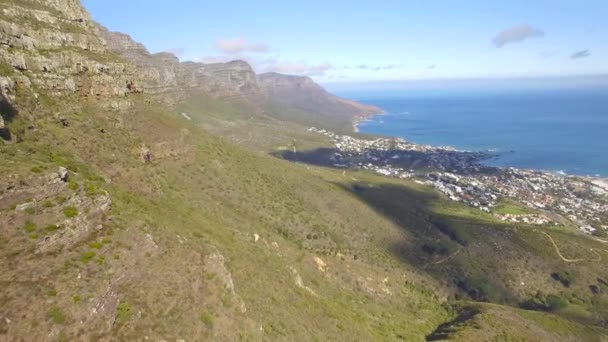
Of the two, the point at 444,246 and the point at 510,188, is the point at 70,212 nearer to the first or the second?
the point at 444,246

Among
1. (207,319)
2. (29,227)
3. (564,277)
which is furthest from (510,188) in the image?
(29,227)

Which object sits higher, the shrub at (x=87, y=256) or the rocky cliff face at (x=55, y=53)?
the rocky cliff face at (x=55, y=53)

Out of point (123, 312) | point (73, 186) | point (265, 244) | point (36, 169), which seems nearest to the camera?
point (123, 312)

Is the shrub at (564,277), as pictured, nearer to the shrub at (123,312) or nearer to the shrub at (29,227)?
the shrub at (123,312)

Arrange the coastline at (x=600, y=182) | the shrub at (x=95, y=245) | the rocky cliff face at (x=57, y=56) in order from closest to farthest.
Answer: the shrub at (x=95, y=245) < the rocky cliff face at (x=57, y=56) < the coastline at (x=600, y=182)

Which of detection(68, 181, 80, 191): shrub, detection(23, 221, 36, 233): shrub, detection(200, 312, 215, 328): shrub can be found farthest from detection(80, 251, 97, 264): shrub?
detection(200, 312, 215, 328): shrub

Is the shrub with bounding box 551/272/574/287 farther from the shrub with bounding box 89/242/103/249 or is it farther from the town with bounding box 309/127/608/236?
the shrub with bounding box 89/242/103/249

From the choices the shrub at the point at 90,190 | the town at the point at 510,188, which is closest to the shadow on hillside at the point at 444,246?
the town at the point at 510,188
